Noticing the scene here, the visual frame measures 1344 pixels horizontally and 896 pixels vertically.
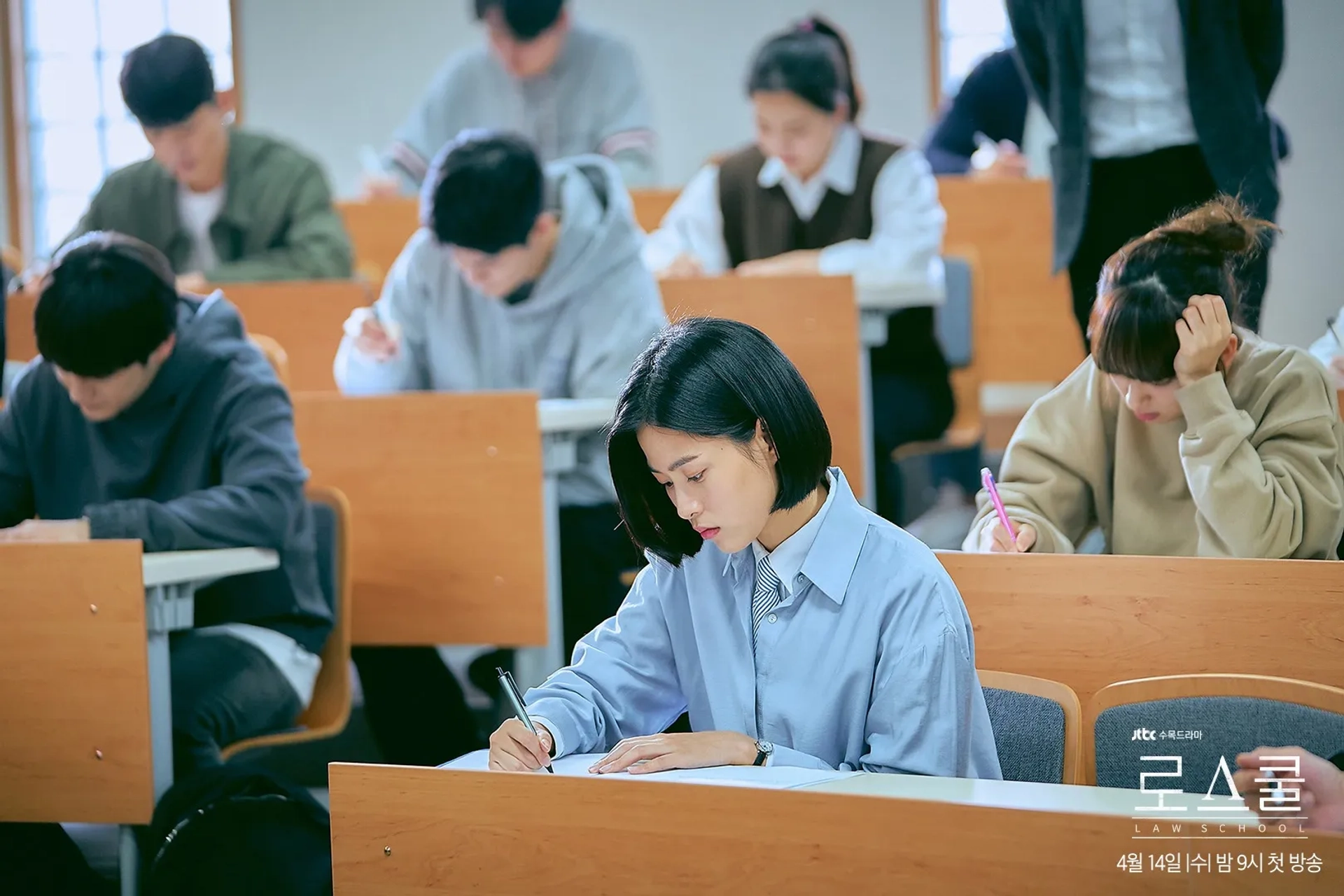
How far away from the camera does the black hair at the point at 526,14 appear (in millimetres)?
4023

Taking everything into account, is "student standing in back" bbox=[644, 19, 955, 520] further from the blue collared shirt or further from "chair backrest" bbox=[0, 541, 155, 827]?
the blue collared shirt

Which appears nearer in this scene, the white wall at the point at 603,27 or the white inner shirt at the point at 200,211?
the white inner shirt at the point at 200,211

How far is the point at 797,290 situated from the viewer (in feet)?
9.87

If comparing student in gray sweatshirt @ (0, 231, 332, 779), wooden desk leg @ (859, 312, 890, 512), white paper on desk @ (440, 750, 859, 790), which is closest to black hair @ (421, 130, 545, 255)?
student in gray sweatshirt @ (0, 231, 332, 779)

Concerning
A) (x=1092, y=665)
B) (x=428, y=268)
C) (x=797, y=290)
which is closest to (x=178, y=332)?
(x=428, y=268)

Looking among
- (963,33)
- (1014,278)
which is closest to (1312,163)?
(1014,278)

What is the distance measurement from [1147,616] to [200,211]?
275 cm

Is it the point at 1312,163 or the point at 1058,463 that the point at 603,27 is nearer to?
the point at 1312,163

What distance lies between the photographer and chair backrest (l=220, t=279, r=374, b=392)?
334cm

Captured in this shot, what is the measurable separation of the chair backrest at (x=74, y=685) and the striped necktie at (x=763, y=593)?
0.90 metres

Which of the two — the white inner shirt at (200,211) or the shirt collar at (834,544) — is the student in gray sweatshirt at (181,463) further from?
the white inner shirt at (200,211)

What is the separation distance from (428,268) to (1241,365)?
5.47ft

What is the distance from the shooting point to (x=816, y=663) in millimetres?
1383

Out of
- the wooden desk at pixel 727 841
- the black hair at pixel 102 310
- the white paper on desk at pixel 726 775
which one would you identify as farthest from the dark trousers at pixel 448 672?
the wooden desk at pixel 727 841
